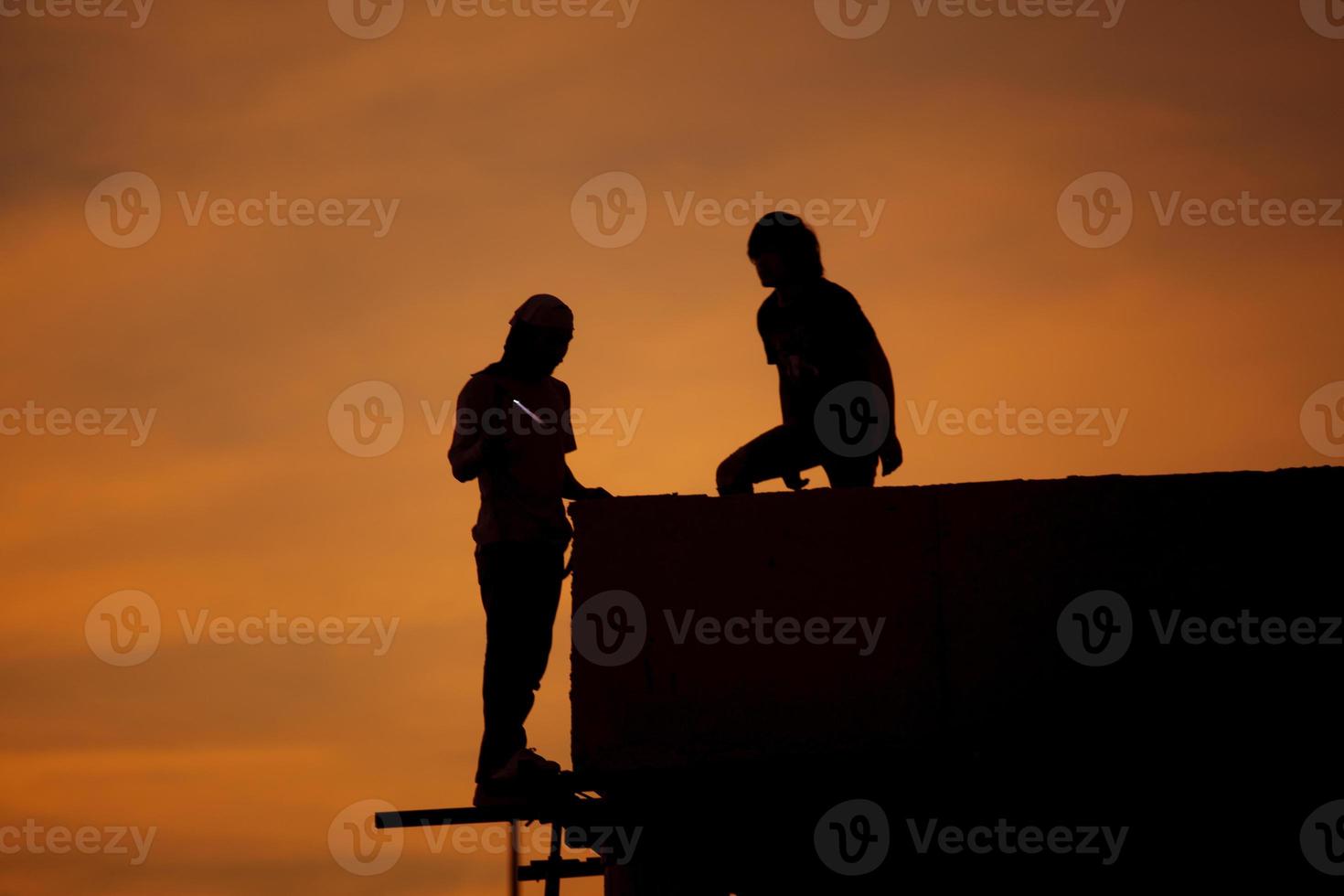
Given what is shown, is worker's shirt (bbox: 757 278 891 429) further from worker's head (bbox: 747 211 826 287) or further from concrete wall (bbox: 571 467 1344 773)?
concrete wall (bbox: 571 467 1344 773)

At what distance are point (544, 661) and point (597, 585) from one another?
0.68m

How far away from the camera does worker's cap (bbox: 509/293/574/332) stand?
26.9ft

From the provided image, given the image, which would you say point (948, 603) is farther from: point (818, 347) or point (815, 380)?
point (818, 347)

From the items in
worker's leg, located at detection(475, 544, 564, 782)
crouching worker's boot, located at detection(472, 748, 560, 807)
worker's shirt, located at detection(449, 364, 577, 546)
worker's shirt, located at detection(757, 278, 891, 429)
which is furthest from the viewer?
worker's shirt, located at detection(449, 364, 577, 546)

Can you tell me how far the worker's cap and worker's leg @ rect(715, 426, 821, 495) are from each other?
104cm

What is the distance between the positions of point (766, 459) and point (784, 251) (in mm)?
983

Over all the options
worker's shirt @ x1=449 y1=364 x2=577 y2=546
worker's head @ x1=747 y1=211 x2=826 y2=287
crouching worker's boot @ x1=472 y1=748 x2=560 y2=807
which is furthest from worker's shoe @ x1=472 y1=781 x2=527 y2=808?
worker's head @ x1=747 y1=211 x2=826 y2=287

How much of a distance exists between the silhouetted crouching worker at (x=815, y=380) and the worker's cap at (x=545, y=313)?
3.10 ft

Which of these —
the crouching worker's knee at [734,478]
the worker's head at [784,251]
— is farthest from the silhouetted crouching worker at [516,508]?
the worker's head at [784,251]

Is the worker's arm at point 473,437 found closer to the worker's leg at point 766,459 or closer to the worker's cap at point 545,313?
the worker's cap at point 545,313

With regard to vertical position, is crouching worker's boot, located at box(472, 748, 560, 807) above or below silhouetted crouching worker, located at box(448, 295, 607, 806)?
below

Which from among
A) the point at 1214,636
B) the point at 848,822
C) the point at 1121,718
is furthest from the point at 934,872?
the point at 1214,636

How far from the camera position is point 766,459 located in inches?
316

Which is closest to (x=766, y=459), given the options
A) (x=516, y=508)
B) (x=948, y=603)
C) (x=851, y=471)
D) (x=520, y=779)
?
(x=851, y=471)
